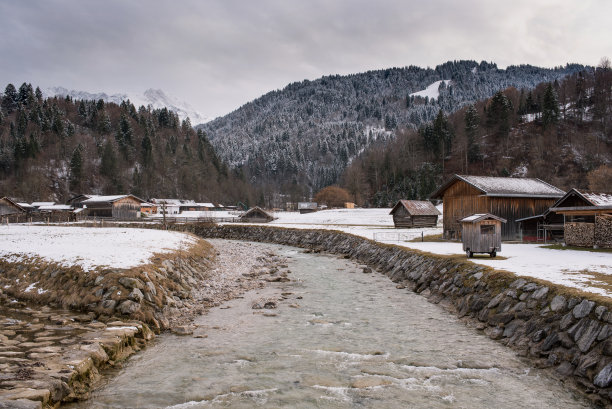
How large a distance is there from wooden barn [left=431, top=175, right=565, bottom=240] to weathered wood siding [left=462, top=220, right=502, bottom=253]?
13.4 m

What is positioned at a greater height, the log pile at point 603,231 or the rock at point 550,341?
the log pile at point 603,231

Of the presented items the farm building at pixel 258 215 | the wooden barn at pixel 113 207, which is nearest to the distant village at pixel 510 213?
the farm building at pixel 258 215

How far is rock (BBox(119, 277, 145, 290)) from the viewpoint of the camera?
15.2 m

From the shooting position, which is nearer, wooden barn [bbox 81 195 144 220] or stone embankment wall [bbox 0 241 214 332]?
stone embankment wall [bbox 0 241 214 332]

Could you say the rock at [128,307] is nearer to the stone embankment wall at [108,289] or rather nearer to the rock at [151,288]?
the stone embankment wall at [108,289]

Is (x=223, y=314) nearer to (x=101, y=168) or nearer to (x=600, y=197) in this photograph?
(x=600, y=197)

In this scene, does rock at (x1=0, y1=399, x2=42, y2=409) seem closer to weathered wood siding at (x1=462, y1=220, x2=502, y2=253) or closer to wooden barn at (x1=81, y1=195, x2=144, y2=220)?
weathered wood siding at (x1=462, y1=220, x2=502, y2=253)

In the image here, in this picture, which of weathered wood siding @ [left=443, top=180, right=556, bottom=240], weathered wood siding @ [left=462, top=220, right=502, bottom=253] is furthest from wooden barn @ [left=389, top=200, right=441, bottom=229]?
weathered wood siding @ [left=462, top=220, right=502, bottom=253]

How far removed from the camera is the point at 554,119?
102 m

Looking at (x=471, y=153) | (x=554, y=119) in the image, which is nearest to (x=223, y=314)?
(x=471, y=153)

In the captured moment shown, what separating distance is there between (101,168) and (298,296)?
440 ft

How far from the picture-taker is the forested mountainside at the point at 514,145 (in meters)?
93.8

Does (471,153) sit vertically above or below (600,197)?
above

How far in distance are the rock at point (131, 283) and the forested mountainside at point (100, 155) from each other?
12051 cm
